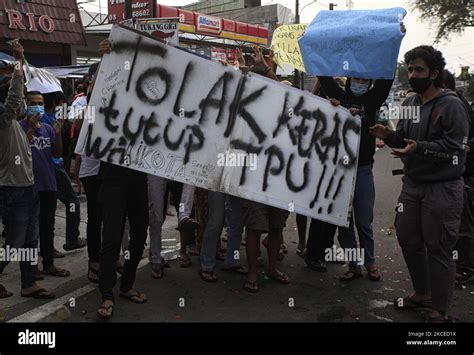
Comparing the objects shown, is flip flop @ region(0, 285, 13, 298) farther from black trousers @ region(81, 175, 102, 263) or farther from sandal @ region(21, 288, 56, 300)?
black trousers @ region(81, 175, 102, 263)

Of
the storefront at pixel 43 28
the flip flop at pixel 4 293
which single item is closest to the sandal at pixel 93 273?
the flip flop at pixel 4 293

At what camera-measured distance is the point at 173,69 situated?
3752 millimetres

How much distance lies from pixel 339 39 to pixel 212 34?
638 inches

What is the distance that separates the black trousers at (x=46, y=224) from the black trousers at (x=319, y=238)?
2644 millimetres

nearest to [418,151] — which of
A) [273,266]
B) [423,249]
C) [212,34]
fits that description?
[423,249]

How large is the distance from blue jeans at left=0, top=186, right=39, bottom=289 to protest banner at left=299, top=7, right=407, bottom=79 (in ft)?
9.01

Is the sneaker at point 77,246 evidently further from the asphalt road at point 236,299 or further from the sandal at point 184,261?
the sandal at point 184,261

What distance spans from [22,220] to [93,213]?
715 mm

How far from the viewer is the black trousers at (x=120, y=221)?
→ 3666 mm

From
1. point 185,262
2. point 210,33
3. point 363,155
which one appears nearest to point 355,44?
point 363,155

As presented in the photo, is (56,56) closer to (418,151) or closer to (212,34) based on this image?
(212,34)

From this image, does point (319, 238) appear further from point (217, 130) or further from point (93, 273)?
point (93, 273)

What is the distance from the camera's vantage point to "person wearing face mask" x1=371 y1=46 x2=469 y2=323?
11.2 ft

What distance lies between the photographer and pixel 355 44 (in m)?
3.90
